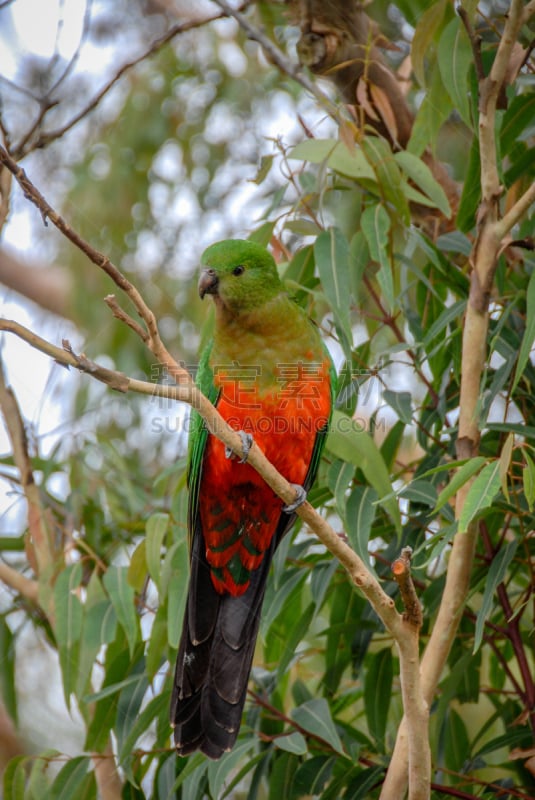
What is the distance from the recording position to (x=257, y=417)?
10.5 ft

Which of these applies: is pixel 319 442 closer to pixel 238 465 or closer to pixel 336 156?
pixel 238 465

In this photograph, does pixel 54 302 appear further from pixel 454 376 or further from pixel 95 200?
pixel 454 376

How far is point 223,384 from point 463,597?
1190mm

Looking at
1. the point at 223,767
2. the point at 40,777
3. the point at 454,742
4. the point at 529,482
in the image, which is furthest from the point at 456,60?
the point at 40,777

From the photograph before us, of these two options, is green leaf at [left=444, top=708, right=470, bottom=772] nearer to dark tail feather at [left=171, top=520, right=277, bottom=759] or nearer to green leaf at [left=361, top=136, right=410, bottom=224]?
dark tail feather at [left=171, top=520, right=277, bottom=759]

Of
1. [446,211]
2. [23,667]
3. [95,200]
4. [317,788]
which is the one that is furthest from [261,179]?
[23,667]

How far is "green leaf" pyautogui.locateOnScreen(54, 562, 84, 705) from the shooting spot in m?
3.25

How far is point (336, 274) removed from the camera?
9.92ft

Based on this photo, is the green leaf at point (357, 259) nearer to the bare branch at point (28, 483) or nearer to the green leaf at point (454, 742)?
the bare branch at point (28, 483)

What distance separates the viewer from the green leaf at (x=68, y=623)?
3.25m

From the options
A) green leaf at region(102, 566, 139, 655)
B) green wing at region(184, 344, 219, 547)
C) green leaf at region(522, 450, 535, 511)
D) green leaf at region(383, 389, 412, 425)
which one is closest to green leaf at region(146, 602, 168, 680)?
green leaf at region(102, 566, 139, 655)

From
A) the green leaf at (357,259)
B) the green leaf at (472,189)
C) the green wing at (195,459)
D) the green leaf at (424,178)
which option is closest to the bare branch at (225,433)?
the green wing at (195,459)

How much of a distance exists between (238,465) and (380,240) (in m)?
0.97

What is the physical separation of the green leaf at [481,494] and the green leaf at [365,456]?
0.48 meters
